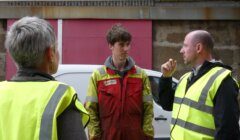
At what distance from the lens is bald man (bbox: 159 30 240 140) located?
134 inches

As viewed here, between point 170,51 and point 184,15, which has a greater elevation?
point 184,15

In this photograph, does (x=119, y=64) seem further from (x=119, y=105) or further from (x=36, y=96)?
(x=36, y=96)

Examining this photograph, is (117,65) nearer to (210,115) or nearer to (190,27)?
(210,115)

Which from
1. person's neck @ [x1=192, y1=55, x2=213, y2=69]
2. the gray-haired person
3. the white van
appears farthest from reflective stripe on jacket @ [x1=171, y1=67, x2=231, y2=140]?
the white van

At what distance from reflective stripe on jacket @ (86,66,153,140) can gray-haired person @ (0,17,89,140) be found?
1.93 m

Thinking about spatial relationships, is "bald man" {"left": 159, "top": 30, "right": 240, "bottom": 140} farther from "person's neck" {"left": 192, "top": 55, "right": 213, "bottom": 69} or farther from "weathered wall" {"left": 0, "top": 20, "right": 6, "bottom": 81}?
"weathered wall" {"left": 0, "top": 20, "right": 6, "bottom": 81}

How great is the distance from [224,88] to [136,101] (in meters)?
1.05

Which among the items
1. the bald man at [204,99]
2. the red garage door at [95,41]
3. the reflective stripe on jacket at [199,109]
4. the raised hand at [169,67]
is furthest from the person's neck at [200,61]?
the red garage door at [95,41]

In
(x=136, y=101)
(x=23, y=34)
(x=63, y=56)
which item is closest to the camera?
(x=23, y=34)

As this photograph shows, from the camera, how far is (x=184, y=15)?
8.80m

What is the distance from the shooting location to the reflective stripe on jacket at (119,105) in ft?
14.0

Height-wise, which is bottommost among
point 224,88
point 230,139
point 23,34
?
point 230,139

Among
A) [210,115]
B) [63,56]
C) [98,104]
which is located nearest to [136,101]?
[98,104]

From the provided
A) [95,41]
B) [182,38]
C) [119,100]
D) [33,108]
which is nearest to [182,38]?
[182,38]
